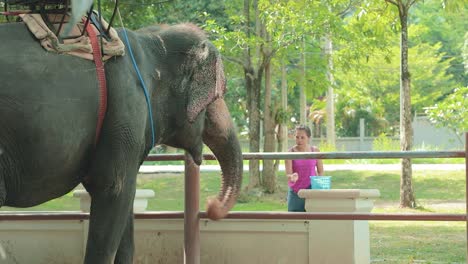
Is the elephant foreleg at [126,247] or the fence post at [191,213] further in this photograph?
the fence post at [191,213]

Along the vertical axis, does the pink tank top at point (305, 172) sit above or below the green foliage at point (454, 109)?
below

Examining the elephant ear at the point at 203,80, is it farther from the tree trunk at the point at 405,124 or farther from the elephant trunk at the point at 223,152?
the tree trunk at the point at 405,124

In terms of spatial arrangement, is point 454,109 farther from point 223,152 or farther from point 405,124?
point 223,152

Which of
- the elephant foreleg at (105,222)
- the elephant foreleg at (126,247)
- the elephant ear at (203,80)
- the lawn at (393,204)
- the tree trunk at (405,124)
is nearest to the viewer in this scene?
the elephant foreleg at (105,222)

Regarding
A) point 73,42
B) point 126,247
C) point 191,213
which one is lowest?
point 126,247

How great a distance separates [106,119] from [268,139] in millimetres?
14812

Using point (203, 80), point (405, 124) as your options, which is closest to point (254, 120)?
point (405, 124)

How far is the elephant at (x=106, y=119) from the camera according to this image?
4230mm

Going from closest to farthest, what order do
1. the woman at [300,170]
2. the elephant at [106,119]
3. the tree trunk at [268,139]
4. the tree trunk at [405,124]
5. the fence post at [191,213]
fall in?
the elephant at [106,119]
the fence post at [191,213]
the woman at [300,170]
the tree trunk at [405,124]
the tree trunk at [268,139]

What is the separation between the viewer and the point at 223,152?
577cm

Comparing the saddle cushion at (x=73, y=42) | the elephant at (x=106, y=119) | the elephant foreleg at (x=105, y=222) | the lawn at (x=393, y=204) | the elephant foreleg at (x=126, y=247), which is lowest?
the lawn at (x=393, y=204)

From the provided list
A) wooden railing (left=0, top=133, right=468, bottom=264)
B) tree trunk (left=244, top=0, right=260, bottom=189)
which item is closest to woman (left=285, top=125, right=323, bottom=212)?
wooden railing (left=0, top=133, right=468, bottom=264)

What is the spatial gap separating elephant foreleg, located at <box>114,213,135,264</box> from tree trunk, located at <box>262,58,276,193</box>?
41.9 ft

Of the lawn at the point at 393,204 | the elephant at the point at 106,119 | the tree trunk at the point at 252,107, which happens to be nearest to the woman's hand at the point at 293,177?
the lawn at the point at 393,204
